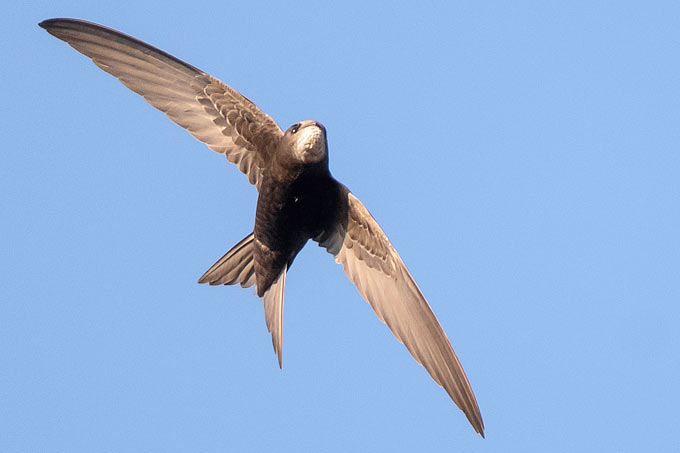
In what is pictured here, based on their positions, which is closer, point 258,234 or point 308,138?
point 308,138

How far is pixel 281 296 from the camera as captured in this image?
648cm

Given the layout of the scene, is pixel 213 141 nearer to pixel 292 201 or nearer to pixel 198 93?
pixel 198 93

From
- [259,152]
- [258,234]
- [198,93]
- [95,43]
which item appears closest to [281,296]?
[258,234]

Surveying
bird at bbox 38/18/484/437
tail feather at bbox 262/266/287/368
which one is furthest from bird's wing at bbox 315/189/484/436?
tail feather at bbox 262/266/287/368

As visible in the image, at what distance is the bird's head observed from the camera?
19.4 ft

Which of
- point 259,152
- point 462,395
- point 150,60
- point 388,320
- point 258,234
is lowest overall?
point 462,395

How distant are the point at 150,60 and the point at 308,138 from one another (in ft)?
4.04

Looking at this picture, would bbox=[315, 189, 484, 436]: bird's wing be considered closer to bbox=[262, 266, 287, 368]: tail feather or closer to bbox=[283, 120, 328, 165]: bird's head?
bbox=[262, 266, 287, 368]: tail feather

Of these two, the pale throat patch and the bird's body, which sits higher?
the pale throat patch

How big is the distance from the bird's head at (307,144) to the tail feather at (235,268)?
88cm

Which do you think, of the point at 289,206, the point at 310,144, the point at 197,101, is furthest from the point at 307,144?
the point at 197,101

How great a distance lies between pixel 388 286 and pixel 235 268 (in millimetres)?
1008

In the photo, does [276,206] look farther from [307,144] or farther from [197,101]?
[197,101]

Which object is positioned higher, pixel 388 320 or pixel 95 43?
pixel 95 43
